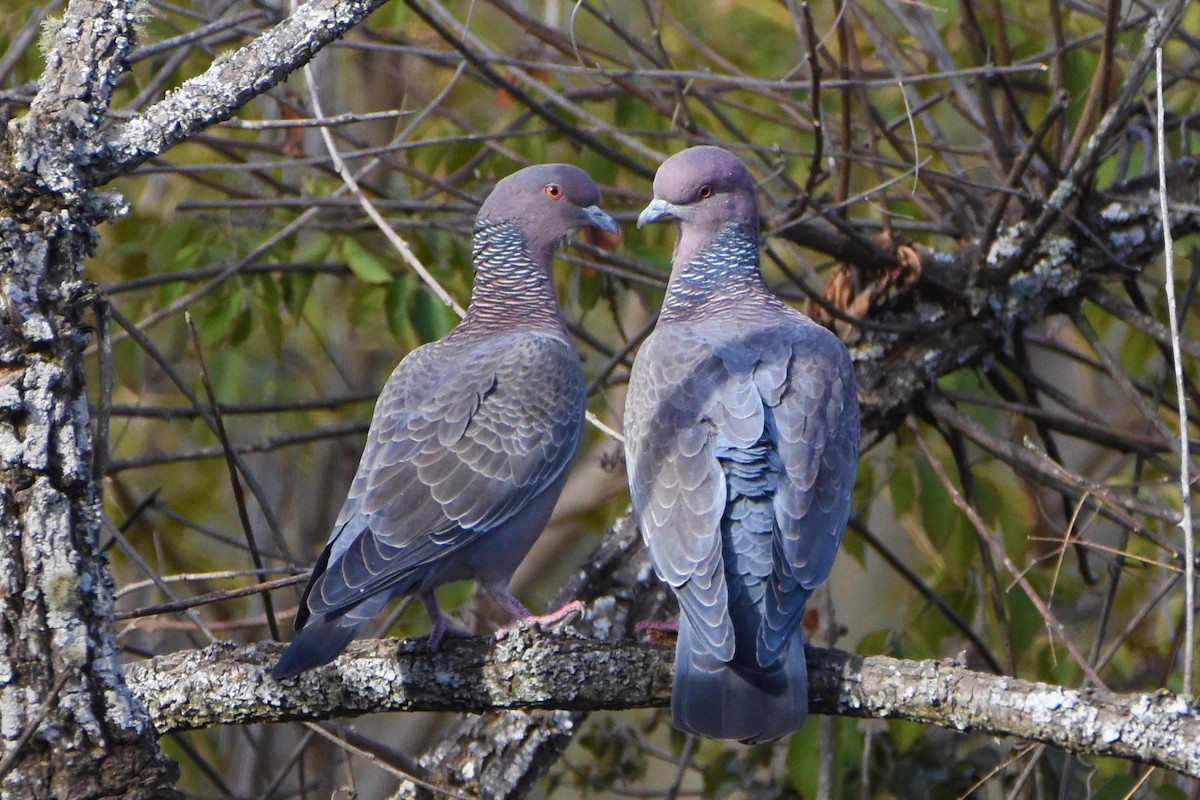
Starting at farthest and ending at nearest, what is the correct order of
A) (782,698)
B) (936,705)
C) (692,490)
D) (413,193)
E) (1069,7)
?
(413,193) < (1069,7) < (692,490) < (782,698) < (936,705)

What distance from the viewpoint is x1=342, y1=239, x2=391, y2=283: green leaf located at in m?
4.13

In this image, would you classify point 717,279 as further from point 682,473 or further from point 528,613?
point 528,613

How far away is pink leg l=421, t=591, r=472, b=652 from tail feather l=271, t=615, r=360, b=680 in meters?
0.17

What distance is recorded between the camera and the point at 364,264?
13.7 feet

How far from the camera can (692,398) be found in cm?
316

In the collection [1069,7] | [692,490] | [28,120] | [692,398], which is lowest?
[692,490]

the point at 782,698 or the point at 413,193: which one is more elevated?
the point at 413,193

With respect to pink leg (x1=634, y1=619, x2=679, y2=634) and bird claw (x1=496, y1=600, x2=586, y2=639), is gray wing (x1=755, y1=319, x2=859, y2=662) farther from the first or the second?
bird claw (x1=496, y1=600, x2=586, y2=639)

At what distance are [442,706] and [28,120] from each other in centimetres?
142

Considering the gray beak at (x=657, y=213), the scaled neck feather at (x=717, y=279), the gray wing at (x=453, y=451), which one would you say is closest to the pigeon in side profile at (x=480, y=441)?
the gray wing at (x=453, y=451)

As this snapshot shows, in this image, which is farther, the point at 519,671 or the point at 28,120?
the point at 519,671

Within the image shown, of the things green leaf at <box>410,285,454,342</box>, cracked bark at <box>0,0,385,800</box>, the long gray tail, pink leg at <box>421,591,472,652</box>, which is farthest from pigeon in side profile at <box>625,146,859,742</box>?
cracked bark at <box>0,0,385,800</box>

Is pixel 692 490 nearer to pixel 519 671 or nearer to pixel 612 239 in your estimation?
pixel 519 671

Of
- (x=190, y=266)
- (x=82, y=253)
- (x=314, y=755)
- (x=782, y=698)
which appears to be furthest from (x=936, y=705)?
(x=314, y=755)
